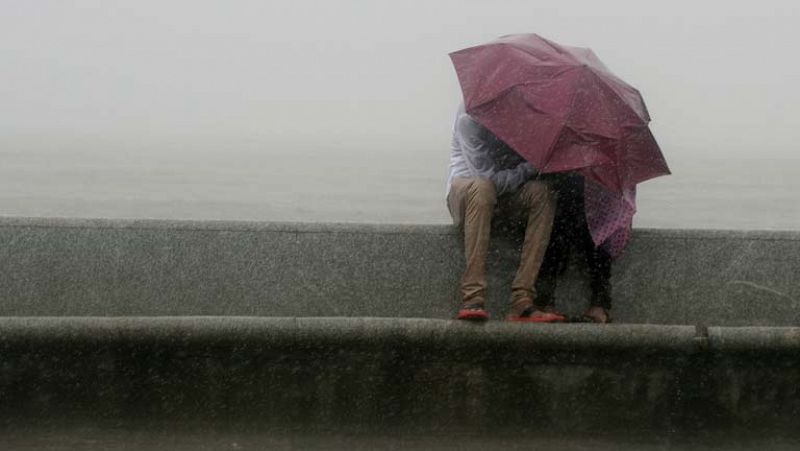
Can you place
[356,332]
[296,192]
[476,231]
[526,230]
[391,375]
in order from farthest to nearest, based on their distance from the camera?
[296,192] → [526,230] → [476,231] → [391,375] → [356,332]

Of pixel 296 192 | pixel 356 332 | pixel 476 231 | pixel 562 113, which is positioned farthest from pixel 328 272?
pixel 296 192

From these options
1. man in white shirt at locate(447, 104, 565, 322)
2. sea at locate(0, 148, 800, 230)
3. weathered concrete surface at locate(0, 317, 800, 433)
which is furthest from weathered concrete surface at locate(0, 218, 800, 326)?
sea at locate(0, 148, 800, 230)

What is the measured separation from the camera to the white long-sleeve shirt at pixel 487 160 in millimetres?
8133

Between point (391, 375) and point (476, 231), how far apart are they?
861 millimetres

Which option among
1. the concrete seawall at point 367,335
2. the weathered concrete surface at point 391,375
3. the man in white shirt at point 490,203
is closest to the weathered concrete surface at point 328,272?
the concrete seawall at point 367,335

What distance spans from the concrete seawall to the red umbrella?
0.68m

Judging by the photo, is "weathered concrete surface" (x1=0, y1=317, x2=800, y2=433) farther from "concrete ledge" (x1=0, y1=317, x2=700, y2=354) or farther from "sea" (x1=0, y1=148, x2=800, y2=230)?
"sea" (x1=0, y1=148, x2=800, y2=230)

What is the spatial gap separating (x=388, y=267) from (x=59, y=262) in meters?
1.69

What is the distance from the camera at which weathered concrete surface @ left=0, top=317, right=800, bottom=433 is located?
24.4ft

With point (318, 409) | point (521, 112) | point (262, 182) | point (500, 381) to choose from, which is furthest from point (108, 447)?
point (262, 182)

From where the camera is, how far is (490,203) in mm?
7988

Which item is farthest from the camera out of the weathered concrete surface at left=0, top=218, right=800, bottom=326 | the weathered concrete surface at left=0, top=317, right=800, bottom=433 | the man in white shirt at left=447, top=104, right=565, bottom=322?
the weathered concrete surface at left=0, top=218, right=800, bottom=326

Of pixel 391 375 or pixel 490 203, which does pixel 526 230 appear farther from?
pixel 391 375

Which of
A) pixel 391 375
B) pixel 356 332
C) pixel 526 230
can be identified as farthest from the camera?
pixel 526 230
